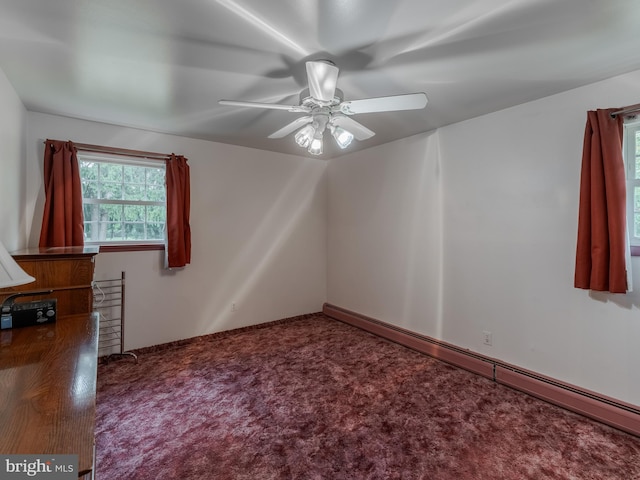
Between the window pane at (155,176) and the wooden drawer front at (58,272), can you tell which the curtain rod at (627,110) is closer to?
the wooden drawer front at (58,272)

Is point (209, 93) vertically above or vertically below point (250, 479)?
above

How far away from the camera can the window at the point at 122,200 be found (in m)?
3.18

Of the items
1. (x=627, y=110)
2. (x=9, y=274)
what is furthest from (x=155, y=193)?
(x=627, y=110)

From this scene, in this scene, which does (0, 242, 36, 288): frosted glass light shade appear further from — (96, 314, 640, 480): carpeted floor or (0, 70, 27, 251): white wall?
(0, 70, 27, 251): white wall

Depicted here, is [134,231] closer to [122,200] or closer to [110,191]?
[122,200]

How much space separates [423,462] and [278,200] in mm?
3345

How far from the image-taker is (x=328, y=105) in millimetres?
1943

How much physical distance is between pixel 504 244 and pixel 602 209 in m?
0.76

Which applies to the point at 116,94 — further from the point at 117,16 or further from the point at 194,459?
the point at 194,459

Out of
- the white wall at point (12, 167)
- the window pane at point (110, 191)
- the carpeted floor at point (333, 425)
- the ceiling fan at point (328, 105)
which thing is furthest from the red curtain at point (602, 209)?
the window pane at point (110, 191)

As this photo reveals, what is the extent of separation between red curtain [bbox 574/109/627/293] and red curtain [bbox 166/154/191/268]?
11.7 feet

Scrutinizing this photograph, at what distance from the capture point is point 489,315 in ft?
9.57

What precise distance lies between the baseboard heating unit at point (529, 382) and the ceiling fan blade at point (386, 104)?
91.8 inches

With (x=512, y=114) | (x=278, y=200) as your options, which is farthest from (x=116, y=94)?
(x=512, y=114)
